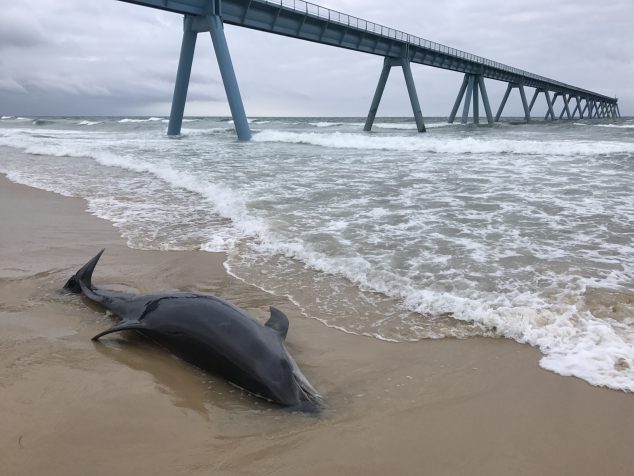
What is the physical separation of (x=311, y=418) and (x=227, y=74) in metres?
25.4

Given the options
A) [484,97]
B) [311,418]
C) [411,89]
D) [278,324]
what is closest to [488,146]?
[278,324]

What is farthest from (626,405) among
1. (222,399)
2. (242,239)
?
(242,239)

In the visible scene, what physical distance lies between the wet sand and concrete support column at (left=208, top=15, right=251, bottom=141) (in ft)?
77.6

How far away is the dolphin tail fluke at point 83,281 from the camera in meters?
3.88

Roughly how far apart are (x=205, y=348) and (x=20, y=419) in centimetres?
94

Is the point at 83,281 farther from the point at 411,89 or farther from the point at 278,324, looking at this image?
the point at 411,89

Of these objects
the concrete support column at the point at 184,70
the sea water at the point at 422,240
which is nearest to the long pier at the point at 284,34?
the concrete support column at the point at 184,70

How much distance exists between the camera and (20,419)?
2205mm

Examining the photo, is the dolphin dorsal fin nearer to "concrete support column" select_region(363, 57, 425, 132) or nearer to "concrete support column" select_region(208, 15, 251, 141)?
"concrete support column" select_region(208, 15, 251, 141)

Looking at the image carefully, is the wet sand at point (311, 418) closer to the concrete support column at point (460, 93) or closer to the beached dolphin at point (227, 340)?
the beached dolphin at point (227, 340)

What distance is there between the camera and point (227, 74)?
25.2 metres

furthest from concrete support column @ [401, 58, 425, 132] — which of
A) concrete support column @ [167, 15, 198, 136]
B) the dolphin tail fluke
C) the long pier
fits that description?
the dolphin tail fluke

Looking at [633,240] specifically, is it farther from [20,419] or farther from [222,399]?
[20,419]

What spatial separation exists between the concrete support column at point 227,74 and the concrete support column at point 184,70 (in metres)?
2.02
